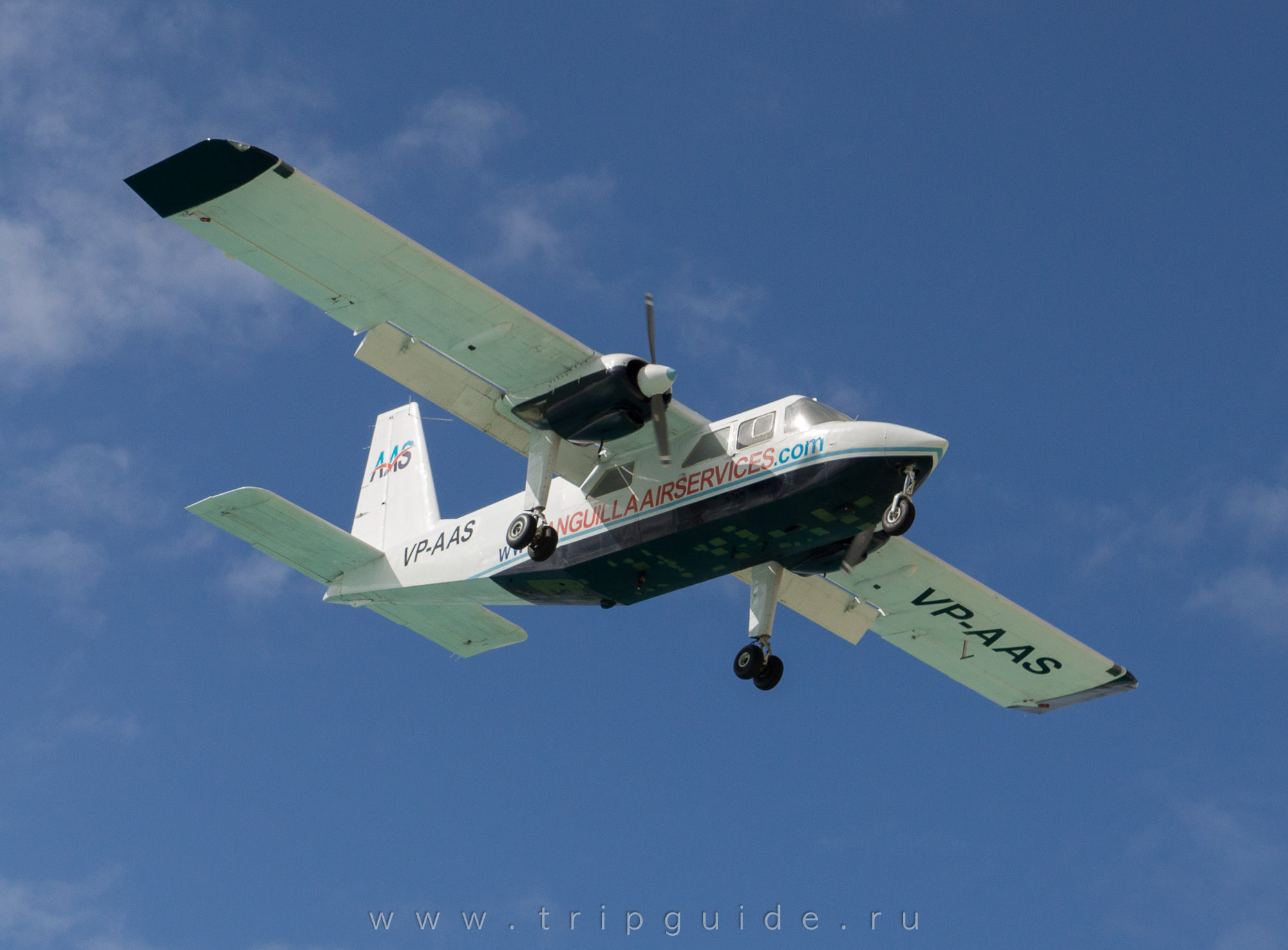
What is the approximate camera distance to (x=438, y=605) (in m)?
27.6

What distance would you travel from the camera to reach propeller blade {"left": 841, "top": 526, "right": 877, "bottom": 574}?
23.8 m

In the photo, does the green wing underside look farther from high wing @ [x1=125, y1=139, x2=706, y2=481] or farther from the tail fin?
the tail fin

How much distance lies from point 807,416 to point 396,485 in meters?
9.78

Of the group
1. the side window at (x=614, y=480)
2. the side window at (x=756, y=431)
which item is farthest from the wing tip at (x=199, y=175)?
the side window at (x=756, y=431)

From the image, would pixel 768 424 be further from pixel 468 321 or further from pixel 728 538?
pixel 468 321

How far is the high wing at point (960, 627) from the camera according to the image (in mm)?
26828

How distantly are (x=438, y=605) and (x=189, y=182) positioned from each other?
30.0 feet

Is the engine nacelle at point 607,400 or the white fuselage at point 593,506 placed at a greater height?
the engine nacelle at point 607,400

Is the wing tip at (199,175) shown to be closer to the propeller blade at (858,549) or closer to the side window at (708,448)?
the side window at (708,448)

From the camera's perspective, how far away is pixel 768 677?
2436cm

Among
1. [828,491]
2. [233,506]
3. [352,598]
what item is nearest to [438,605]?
[352,598]

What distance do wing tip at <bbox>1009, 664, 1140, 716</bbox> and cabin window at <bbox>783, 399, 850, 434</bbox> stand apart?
8827 mm

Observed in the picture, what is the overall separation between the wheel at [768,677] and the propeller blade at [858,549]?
6.25 ft

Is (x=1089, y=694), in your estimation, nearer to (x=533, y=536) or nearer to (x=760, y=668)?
(x=760, y=668)
